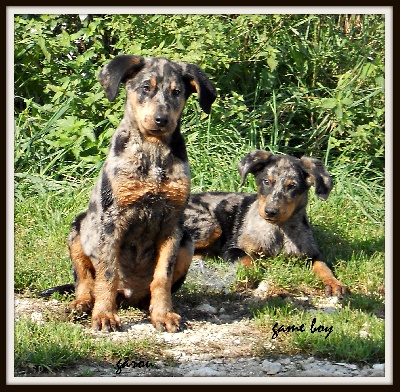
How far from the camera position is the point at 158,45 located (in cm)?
1125

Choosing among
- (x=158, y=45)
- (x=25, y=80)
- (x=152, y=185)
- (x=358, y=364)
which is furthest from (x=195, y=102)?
(x=358, y=364)

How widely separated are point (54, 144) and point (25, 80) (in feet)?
4.54

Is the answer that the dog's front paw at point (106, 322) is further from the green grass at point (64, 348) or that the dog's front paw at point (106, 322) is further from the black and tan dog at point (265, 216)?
the black and tan dog at point (265, 216)

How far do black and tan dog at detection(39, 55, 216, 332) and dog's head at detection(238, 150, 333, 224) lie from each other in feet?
6.53

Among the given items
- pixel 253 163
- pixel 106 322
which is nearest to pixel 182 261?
pixel 106 322

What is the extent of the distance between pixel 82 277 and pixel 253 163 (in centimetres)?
284

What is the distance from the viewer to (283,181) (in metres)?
9.23

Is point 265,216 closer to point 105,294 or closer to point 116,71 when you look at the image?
point 105,294

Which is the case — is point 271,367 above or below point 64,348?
below

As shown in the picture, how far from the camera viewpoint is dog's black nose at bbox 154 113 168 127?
6910 millimetres

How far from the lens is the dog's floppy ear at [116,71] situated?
7.16m

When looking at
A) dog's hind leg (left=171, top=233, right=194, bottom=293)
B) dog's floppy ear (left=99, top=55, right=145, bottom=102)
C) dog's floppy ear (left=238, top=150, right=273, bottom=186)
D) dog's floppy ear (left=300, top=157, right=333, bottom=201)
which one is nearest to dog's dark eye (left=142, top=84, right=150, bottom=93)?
dog's floppy ear (left=99, top=55, right=145, bottom=102)

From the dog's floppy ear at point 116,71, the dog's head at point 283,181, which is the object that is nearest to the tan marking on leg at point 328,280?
the dog's head at point 283,181

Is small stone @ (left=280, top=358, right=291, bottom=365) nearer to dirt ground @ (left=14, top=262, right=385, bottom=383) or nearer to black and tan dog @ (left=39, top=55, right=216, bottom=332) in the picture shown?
dirt ground @ (left=14, top=262, right=385, bottom=383)
